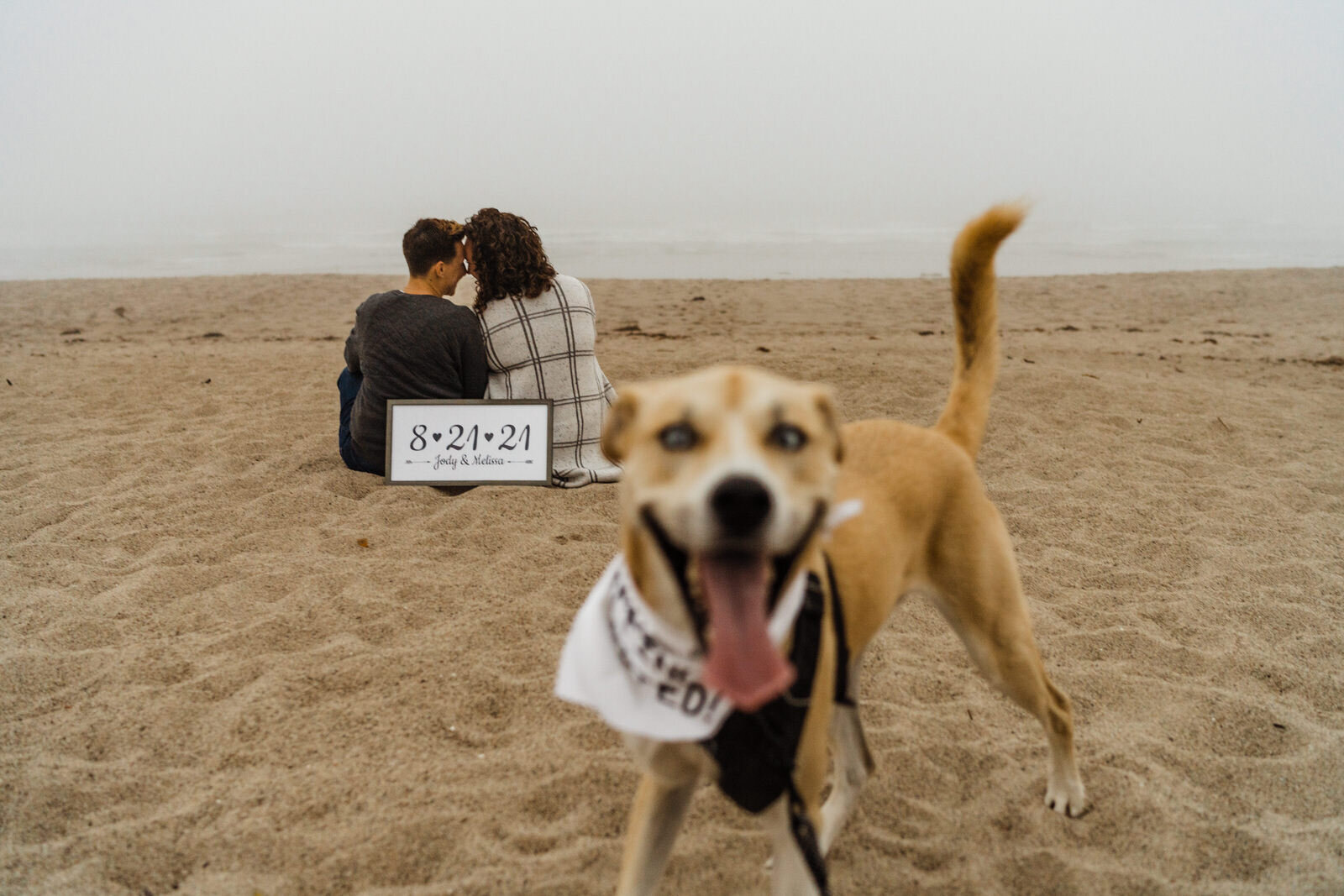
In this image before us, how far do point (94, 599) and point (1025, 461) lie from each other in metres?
5.80

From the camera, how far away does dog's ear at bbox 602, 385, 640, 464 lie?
175cm

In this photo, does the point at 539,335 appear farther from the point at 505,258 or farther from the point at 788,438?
the point at 788,438

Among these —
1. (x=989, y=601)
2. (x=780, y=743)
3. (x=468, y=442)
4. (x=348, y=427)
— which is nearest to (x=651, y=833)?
(x=780, y=743)

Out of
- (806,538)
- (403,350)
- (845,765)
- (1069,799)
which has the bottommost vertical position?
(1069,799)

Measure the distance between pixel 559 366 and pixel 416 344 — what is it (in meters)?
0.96

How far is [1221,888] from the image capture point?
2408 millimetres

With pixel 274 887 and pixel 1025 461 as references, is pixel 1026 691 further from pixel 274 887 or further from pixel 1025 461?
pixel 1025 461

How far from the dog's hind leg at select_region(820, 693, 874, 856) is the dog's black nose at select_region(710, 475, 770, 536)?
143 cm

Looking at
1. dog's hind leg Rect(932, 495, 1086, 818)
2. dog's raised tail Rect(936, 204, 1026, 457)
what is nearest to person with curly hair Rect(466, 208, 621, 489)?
dog's raised tail Rect(936, 204, 1026, 457)

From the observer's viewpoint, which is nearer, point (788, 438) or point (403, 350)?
point (788, 438)

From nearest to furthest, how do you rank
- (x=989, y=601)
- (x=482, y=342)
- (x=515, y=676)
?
(x=989, y=601)
(x=515, y=676)
(x=482, y=342)

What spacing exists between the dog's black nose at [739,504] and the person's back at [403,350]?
441 cm

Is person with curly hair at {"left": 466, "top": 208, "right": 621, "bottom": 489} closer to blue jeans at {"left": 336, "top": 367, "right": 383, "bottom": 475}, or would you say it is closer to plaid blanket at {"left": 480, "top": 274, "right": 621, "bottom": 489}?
plaid blanket at {"left": 480, "top": 274, "right": 621, "bottom": 489}

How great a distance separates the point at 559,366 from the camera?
5699mm
